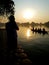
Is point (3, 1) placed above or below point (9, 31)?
above

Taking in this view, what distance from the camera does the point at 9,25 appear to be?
37.7 ft

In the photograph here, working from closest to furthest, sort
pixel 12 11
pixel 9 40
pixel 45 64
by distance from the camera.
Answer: pixel 45 64 < pixel 9 40 < pixel 12 11

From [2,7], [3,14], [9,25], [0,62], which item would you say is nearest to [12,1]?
[2,7]

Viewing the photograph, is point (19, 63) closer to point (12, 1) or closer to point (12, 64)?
point (12, 64)

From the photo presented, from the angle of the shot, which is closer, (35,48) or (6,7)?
(35,48)

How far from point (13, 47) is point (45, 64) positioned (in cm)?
270

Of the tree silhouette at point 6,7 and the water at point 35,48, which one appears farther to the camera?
the tree silhouette at point 6,7

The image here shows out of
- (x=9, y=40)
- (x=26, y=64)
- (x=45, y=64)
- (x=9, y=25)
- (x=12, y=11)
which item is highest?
(x=12, y=11)

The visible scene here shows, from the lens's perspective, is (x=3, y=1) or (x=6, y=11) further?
(x=6, y=11)

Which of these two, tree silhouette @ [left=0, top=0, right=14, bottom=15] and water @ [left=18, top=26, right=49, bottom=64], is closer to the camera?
water @ [left=18, top=26, right=49, bottom=64]

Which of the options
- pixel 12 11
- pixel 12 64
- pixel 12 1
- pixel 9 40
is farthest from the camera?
pixel 12 11

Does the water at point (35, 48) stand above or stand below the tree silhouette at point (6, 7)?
below

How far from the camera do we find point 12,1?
4088cm

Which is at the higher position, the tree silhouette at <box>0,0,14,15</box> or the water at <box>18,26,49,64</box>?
the tree silhouette at <box>0,0,14,15</box>
